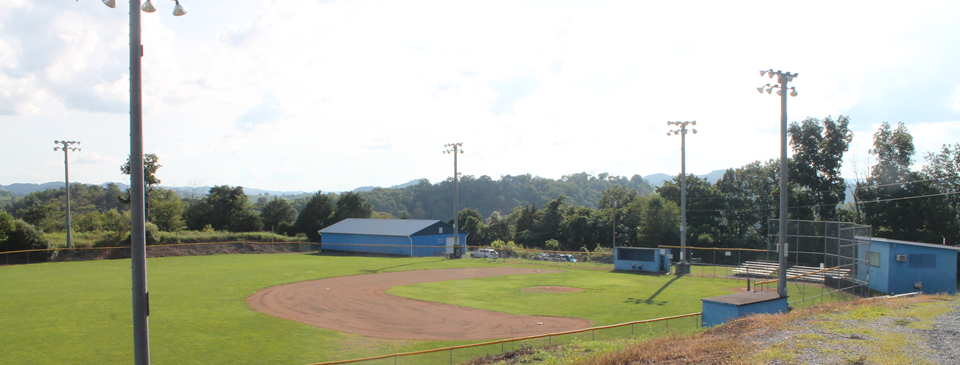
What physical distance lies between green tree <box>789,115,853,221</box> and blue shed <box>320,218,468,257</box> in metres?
37.2

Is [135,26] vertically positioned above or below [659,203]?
above

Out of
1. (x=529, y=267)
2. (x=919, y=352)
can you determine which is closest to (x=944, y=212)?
(x=529, y=267)

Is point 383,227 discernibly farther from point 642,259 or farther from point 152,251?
point 642,259

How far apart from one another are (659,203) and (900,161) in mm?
23462

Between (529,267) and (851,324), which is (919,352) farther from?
(529,267)

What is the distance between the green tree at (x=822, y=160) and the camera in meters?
55.3

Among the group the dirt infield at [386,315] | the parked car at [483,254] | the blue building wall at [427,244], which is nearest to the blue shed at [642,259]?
the parked car at [483,254]

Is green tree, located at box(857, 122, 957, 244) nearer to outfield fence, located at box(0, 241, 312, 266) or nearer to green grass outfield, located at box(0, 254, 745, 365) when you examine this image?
green grass outfield, located at box(0, 254, 745, 365)

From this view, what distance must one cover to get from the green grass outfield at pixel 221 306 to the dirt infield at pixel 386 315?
0.87m

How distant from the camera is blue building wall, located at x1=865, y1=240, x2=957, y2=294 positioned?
26.2 metres

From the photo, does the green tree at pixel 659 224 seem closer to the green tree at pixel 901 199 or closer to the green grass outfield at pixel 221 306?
the green tree at pixel 901 199

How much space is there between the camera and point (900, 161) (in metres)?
52.7

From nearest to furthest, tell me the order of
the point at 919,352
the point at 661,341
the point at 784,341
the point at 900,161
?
the point at 919,352, the point at 784,341, the point at 661,341, the point at 900,161

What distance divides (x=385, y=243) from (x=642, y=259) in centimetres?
2795
